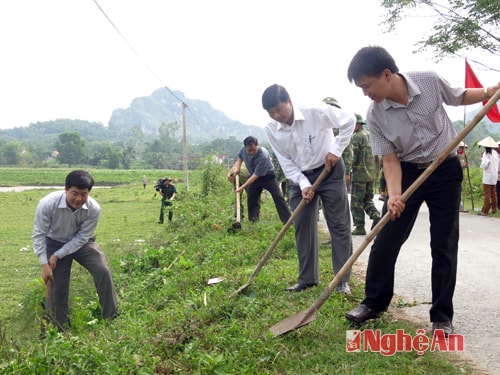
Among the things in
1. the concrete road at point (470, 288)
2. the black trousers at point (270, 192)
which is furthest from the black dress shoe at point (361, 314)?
the black trousers at point (270, 192)

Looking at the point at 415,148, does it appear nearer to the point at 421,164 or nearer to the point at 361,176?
the point at 421,164

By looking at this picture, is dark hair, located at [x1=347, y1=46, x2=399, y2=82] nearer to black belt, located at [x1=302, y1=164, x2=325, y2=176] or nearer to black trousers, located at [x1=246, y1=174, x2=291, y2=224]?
black belt, located at [x1=302, y1=164, x2=325, y2=176]

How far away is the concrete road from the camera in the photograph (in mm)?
3061

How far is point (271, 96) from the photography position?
4000mm

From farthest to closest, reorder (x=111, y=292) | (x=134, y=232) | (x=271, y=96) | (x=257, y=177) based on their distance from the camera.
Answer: (x=134, y=232) → (x=257, y=177) → (x=111, y=292) → (x=271, y=96)

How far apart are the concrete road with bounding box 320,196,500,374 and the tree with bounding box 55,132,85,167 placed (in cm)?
8818

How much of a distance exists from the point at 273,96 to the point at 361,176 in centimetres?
407

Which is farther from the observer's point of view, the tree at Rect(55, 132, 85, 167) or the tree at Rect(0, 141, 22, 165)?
the tree at Rect(0, 141, 22, 165)

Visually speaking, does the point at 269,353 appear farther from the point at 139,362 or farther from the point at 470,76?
A: the point at 470,76

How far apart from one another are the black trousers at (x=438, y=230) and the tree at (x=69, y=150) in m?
90.7

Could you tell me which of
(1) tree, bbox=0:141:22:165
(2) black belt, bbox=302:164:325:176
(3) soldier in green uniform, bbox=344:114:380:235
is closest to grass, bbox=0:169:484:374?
(2) black belt, bbox=302:164:325:176

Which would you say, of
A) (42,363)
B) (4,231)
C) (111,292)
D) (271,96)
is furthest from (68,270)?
(4,231)

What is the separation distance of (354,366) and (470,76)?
787 centimetres

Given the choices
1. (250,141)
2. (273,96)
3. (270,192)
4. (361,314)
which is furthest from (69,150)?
(361,314)
